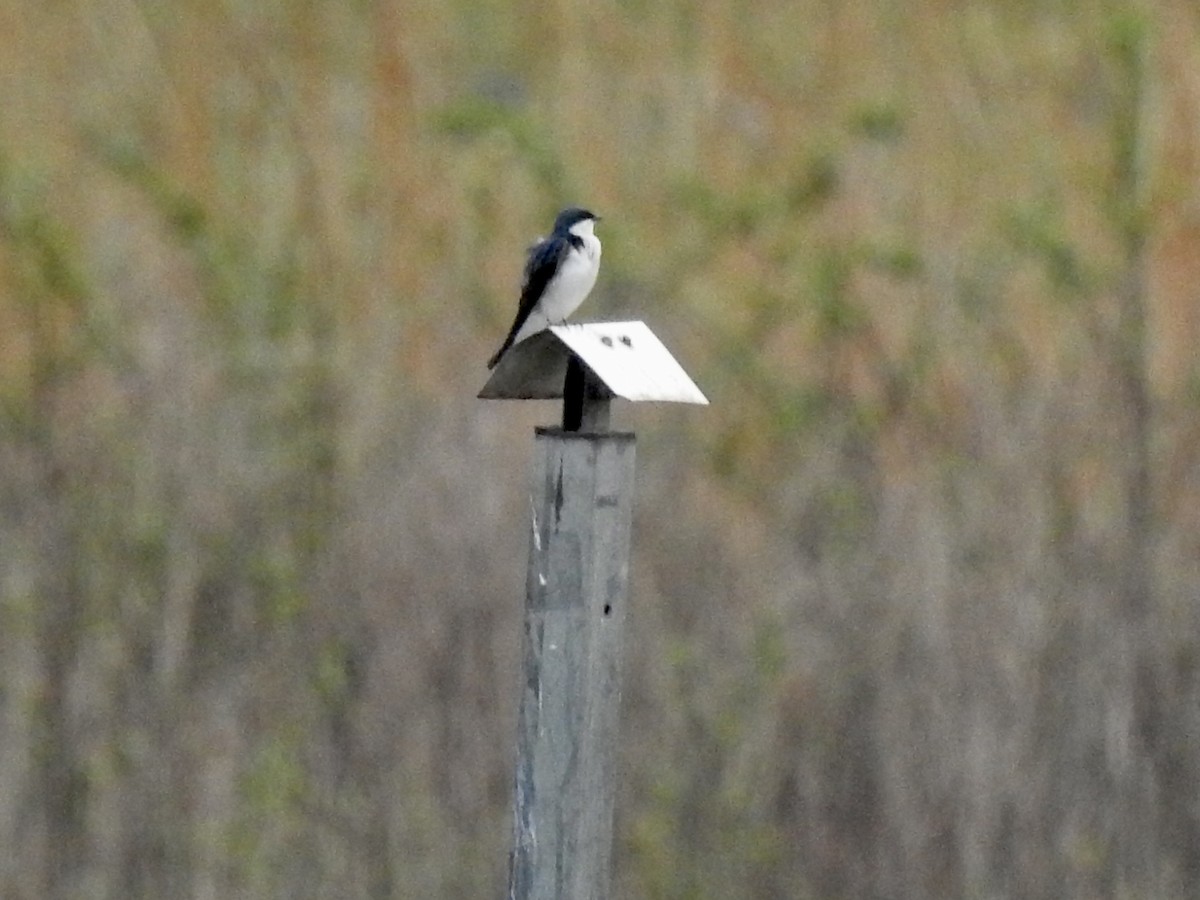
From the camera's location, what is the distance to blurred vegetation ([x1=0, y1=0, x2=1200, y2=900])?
5715 mm

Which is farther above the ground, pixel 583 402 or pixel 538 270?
pixel 538 270

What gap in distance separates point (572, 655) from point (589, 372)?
1.31 feet

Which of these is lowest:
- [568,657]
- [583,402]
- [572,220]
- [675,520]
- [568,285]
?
[568,657]

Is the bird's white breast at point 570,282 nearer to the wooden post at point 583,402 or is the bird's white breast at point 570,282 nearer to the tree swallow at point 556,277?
the tree swallow at point 556,277

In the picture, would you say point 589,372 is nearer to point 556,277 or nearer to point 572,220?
point 556,277

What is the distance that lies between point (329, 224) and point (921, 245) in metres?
1.72

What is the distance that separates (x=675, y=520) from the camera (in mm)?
6016

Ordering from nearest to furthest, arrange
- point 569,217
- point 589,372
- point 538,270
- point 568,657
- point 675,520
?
point 568,657 → point 589,372 → point 538,270 → point 569,217 → point 675,520

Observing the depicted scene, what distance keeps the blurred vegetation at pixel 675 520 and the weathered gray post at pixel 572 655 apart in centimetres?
264

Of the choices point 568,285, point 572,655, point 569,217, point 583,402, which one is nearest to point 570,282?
point 568,285

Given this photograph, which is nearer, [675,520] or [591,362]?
[591,362]

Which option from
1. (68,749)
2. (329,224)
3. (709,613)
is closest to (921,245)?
(709,613)

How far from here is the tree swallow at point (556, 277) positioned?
152 inches

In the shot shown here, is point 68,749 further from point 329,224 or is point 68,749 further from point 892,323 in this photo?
point 892,323
